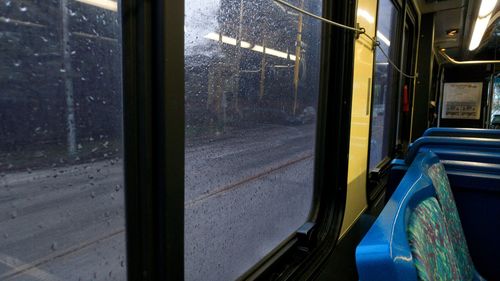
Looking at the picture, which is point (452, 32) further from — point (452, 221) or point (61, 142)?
point (61, 142)

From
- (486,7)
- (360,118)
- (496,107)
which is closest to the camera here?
(360,118)

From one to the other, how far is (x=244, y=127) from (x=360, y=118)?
112 centimetres

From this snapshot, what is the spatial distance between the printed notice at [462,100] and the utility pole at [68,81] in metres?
7.18

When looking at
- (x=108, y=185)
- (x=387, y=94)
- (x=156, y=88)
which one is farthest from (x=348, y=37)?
(x=387, y=94)

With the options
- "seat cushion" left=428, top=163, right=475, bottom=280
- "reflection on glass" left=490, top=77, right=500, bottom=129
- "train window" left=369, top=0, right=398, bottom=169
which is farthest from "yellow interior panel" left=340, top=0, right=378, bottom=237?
"reflection on glass" left=490, top=77, right=500, bottom=129

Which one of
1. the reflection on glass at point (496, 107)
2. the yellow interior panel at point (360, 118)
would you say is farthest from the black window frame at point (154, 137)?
the reflection on glass at point (496, 107)

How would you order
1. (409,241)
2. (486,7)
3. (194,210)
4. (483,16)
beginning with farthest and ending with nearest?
(483,16) → (486,7) → (194,210) → (409,241)

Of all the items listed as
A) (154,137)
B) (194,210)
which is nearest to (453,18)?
(194,210)

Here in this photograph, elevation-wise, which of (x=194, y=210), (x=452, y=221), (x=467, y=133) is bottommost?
(x=452, y=221)

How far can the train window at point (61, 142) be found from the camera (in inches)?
19.3

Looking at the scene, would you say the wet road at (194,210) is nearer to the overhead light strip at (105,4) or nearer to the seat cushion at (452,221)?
the overhead light strip at (105,4)

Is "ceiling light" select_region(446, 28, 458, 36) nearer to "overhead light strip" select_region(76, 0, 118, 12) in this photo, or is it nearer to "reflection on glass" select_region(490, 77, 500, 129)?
"reflection on glass" select_region(490, 77, 500, 129)

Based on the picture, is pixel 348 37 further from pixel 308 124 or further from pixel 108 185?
pixel 108 185

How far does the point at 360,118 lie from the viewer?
6.36ft
